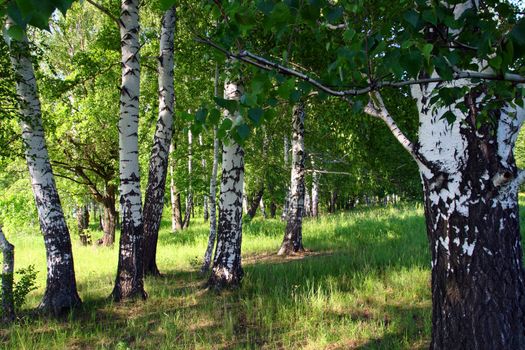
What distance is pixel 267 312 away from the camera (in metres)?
4.75

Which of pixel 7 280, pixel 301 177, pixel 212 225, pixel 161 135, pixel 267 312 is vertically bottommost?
pixel 267 312

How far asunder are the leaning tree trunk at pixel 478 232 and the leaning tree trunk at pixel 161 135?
5.35 m

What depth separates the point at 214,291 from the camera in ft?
19.7

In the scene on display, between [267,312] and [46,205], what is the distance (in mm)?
3461

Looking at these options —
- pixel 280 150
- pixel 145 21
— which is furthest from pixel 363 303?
pixel 280 150

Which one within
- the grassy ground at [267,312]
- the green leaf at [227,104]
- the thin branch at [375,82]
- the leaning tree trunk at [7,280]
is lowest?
the grassy ground at [267,312]

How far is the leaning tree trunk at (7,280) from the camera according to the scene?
15.9ft

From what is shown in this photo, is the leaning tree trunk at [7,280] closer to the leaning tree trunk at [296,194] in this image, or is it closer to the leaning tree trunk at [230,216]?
the leaning tree trunk at [230,216]

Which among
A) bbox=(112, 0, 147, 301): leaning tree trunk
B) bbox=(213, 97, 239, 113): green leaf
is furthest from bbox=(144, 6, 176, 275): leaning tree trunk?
bbox=(213, 97, 239, 113): green leaf

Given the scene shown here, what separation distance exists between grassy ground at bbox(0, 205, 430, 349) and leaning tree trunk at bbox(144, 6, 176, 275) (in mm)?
1118

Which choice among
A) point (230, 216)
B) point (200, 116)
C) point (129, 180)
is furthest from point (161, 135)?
point (200, 116)

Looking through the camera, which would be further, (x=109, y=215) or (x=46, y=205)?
(x=109, y=215)

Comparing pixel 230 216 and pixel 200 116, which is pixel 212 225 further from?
pixel 200 116

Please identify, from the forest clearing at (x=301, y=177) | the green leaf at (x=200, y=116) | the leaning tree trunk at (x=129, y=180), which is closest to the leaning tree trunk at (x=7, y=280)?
the forest clearing at (x=301, y=177)
